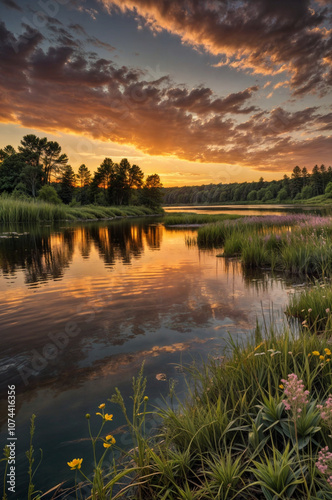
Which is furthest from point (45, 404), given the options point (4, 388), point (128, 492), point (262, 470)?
point (262, 470)

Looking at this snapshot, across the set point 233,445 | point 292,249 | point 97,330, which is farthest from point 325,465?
point 292,249

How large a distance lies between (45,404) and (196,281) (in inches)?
318

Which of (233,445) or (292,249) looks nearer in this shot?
(233,445)

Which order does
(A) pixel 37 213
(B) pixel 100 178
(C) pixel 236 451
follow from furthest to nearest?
(B) pixel 100 178, (A) pixel 37 213, (C) pixel 236 451

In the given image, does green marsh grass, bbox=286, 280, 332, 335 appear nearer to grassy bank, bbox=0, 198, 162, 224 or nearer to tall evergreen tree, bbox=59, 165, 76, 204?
grassy bank, bbox=0, 198, 162, 224

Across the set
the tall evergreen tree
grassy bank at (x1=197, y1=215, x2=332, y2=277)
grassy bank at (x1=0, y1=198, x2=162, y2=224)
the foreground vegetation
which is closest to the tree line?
the tall evergreen tree

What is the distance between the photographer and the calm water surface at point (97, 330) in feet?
12.2

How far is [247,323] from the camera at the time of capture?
6750 millimetres

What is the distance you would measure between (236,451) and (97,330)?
15.1ft

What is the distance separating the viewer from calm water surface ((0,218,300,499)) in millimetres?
3727

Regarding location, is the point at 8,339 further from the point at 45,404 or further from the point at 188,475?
the point at 188,475

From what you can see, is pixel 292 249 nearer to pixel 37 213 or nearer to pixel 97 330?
pixel 97 330

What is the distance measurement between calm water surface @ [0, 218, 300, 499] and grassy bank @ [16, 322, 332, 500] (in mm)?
665

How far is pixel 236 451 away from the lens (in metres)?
2.76
